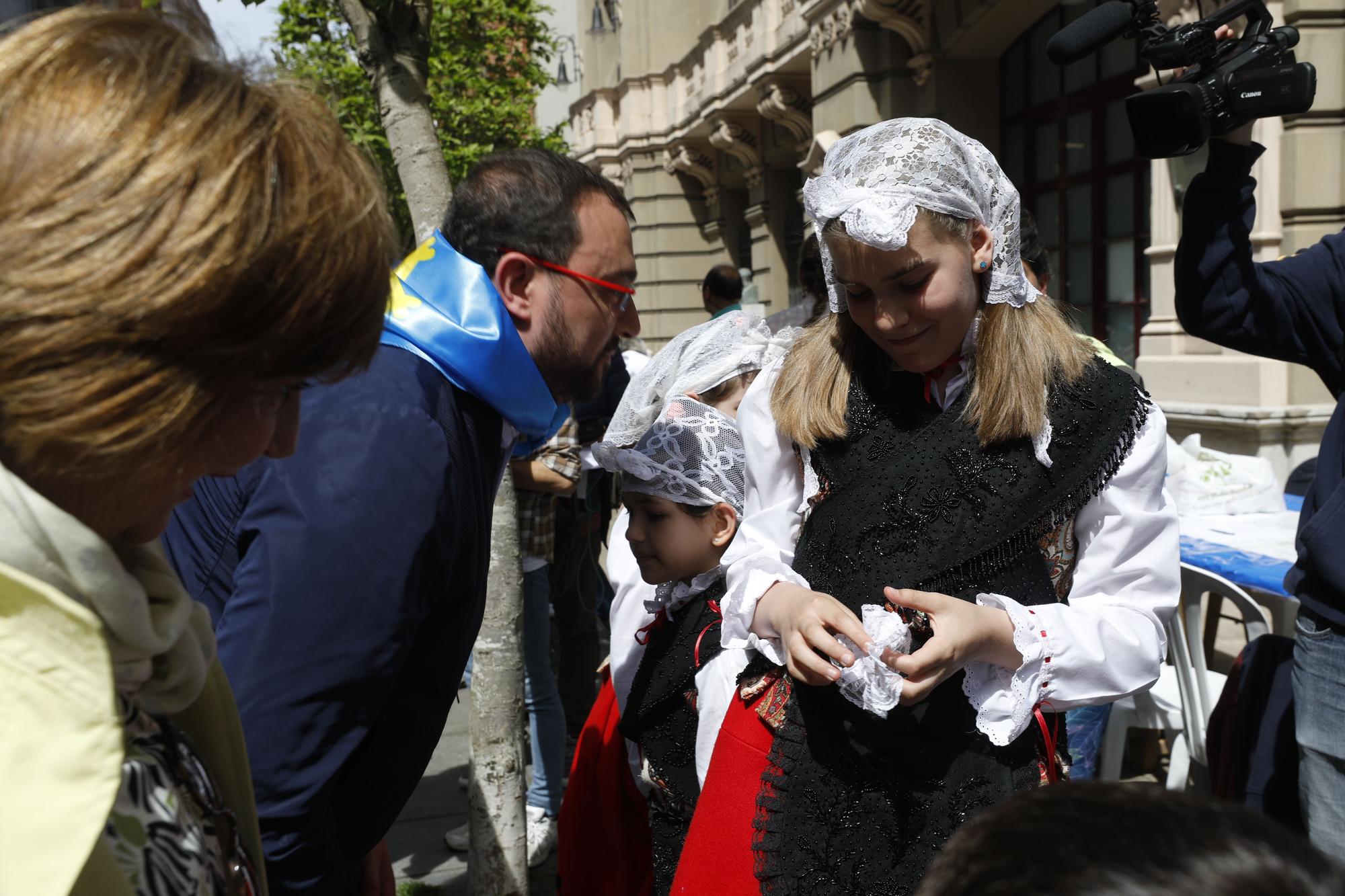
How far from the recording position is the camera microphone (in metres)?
2.37

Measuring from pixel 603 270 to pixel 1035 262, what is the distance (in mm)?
1815

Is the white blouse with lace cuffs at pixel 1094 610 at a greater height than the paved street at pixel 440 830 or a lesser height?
greater

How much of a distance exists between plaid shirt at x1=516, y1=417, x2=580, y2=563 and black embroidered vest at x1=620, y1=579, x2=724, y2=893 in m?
1.62

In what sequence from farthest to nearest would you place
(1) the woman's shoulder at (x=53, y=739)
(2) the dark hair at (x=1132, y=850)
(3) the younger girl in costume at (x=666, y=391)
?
(3) the younger girl in costume at (x=666, y=391) → (1) the woman's shoulder at (x=53, y=739) → (2) the dark hair at (x=1132, y=850)

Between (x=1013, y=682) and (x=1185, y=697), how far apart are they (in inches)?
90.2

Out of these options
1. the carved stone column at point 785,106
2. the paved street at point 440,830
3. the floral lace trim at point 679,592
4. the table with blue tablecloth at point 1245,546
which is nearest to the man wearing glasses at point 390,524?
the floral lace trim at point 679,592

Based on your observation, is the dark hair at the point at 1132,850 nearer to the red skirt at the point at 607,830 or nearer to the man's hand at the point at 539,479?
the red skirt at the point at 607,830

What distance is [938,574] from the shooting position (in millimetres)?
1749

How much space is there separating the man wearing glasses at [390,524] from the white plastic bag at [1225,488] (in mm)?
3225

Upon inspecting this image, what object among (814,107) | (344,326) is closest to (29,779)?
(344,326)

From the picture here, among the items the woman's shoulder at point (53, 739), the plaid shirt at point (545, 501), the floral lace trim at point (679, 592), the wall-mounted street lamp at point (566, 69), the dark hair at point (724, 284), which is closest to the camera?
the woman's shoulder at point (53, 739)

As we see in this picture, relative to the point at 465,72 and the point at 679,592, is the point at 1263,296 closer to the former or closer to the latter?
the point at 679,592

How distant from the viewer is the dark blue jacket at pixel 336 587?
1.37m

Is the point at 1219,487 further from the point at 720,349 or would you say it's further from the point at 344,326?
the point at 344,326
